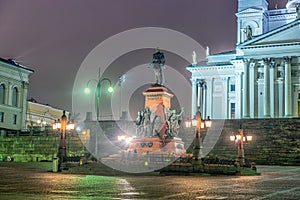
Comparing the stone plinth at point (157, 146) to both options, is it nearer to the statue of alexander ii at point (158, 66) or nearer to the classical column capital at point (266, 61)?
the statue of alexander ii at point (158, 66)

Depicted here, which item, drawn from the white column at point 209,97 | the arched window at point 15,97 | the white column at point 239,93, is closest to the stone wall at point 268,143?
the white column at point 239,93

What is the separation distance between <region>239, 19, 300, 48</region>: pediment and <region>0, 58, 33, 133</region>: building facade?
35.7 metres

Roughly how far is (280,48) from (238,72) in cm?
919

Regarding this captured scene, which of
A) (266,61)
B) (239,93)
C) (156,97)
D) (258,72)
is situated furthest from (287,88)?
(156,97)

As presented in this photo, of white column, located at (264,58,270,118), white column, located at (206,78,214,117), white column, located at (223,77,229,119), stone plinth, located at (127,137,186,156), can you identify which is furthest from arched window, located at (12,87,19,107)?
stone plinth, located at (127,137,186,156)

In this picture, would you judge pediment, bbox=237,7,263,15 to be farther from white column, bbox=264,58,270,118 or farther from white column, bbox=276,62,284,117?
white column, bbox=264,58,270,118

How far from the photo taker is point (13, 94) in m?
78.6

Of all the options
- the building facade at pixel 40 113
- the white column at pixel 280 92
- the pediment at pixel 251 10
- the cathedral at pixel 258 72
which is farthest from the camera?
the building facade at pixel 40 113

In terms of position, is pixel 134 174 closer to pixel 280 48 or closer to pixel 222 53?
pixel 280 48

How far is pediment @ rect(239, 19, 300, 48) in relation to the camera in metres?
67.4

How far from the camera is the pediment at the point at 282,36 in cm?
6744

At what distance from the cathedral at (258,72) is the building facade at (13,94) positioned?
2887cm

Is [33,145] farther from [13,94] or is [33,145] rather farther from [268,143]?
[13,94]

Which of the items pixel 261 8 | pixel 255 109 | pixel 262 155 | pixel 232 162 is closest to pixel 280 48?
pixel 255 109
